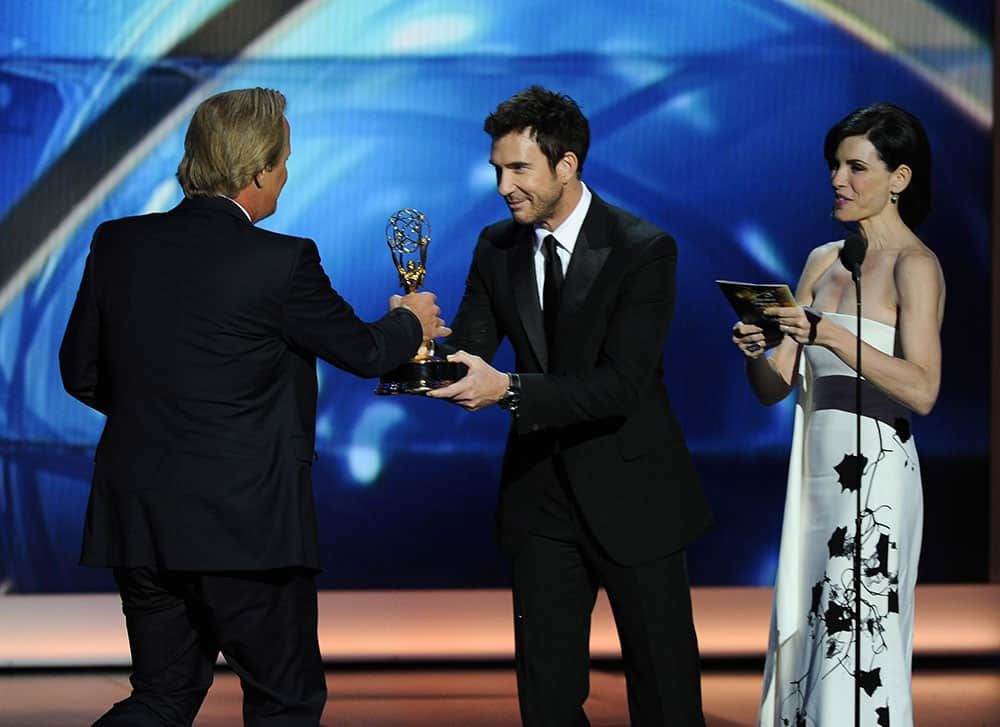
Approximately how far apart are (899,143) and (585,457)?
97 cm

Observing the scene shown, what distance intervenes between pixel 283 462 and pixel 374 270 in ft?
9.00

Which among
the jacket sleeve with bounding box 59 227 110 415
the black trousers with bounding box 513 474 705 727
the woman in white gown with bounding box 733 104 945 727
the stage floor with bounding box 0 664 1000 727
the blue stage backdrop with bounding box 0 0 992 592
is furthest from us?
the blue stage backdrop with bounding box 0 0 992 592

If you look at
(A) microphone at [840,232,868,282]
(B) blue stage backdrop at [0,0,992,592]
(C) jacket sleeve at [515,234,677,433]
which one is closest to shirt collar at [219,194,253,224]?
(C) jacket sleeve at [515,234,677,433]

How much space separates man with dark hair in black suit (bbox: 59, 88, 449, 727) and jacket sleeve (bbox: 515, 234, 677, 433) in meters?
0.32

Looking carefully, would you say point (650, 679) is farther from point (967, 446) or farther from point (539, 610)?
point (967, 446)

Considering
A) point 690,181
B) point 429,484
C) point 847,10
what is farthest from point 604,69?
point 429,484

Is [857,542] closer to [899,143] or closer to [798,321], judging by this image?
[798,321]

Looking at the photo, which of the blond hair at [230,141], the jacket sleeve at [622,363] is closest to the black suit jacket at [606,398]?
the jacket sleeve at [622,363]

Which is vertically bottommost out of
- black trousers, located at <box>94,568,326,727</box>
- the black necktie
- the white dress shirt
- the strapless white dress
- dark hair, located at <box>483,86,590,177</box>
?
black trousers, located at <box>94,568,326,727</box>

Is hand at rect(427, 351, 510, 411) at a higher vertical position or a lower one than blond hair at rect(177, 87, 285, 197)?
lower

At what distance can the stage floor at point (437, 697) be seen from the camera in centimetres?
463

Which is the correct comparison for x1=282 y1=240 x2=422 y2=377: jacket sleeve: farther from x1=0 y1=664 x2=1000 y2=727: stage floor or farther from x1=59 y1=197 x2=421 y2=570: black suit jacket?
x1=0 y1=664 x2=1000 y2=727: stage floor

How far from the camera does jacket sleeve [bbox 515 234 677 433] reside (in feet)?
9.53

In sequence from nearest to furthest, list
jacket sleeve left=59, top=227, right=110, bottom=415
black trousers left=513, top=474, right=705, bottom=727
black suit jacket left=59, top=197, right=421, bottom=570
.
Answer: black suit jacket left=59, top=197, right=421, bottom=570, jacket sleeve left=59, top=227, right=110, bottom=415, black trousers left=513, top=474, right=705, bottom=727
